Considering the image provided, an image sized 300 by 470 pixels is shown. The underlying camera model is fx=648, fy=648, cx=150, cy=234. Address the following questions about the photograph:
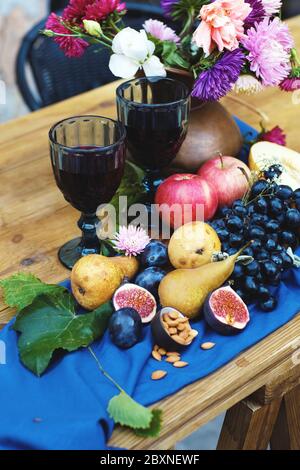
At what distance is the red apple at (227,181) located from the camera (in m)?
1.17

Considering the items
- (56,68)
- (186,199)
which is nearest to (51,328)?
(186,199)

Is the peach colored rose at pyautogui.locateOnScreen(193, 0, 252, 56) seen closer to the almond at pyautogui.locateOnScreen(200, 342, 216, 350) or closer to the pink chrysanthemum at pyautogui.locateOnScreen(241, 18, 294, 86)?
the pink chrysanthemum at pyautogui.locateOnScreen(241, 18, 294, 86)

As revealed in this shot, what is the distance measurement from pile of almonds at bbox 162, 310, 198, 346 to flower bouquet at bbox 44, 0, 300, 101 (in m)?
0.42

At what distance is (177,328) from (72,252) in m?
0.29

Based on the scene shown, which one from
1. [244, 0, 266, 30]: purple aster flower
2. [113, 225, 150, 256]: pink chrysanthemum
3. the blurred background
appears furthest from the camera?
the blurred background

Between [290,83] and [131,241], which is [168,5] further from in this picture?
[131,241]

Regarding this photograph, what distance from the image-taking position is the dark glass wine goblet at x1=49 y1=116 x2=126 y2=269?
98 cm

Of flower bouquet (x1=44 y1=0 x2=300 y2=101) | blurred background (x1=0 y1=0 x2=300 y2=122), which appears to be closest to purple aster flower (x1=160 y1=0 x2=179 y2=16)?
flower bouquet (x1=44 y1=0 x2=300 y2=101)

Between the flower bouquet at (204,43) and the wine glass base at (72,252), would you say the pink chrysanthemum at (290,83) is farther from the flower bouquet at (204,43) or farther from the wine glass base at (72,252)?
the wine glass base at (72,252)

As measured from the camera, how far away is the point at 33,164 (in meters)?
1.42

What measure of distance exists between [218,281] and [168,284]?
75mm

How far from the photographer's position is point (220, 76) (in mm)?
1118
